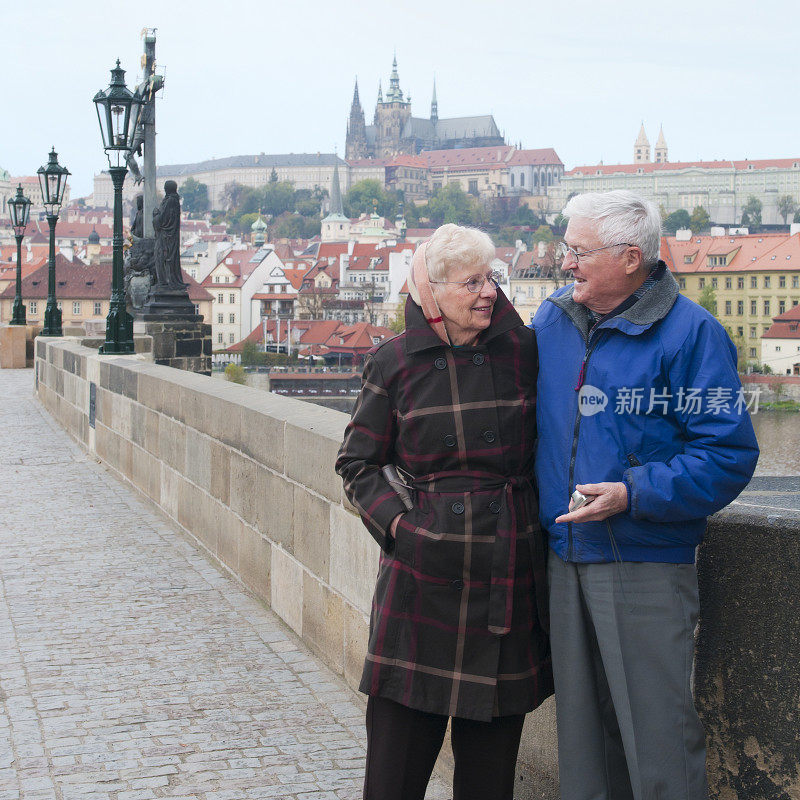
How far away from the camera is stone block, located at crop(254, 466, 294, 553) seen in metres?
4.18

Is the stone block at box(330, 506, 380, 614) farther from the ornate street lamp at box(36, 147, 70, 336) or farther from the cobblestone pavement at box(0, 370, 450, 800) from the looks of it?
the ornate street lamp at box(36, 147, 70, 336)

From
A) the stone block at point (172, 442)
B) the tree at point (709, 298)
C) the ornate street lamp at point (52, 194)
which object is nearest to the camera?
the stone block at point (172, 442)

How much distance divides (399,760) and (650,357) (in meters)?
0.90

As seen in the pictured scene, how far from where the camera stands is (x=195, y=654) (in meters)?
3.98

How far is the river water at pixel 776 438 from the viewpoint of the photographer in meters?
45.3

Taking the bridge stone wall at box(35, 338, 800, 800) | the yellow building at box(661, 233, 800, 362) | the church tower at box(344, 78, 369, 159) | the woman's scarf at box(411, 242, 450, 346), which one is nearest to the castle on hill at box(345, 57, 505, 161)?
the church tower at box(344, 78, 369, 159)

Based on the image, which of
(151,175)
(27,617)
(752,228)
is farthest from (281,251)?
(27,617)

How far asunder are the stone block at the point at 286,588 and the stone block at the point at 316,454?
1.13 ft

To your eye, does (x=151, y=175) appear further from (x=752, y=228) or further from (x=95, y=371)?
(x=752, y=228)

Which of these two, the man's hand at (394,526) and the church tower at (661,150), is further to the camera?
the church tower at (661,150)

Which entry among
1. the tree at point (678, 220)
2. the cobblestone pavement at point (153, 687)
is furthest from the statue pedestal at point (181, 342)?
the tree at point (678, 220)

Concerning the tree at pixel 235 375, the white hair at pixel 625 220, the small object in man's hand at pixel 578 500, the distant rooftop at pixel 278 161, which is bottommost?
the tree at pixel 235 375

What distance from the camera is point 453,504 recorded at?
217 centimetres

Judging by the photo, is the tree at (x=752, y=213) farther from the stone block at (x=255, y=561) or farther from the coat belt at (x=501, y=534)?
the coat belt at (x=501, y=534)
